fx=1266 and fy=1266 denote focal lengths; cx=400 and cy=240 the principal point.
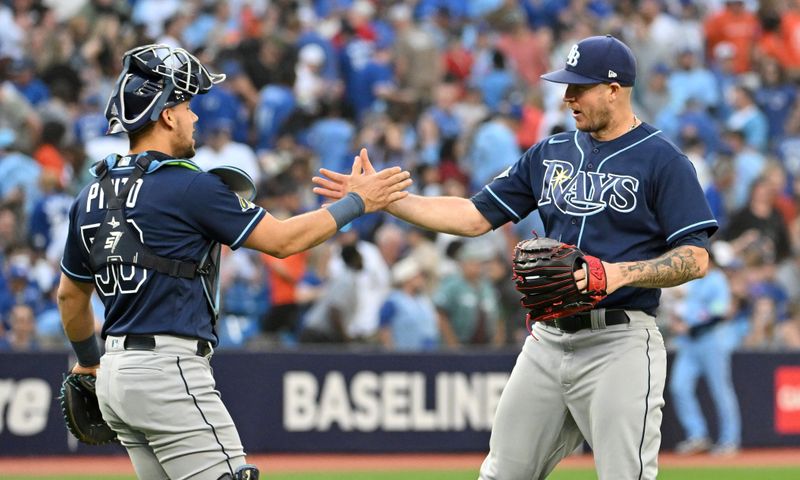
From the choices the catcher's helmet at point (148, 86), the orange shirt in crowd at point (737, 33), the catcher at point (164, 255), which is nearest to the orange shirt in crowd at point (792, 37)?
the orange shirt in crowd at point (737, 33)

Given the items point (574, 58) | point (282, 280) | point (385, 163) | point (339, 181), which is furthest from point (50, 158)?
point (574, 58)

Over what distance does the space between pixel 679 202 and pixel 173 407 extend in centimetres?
238

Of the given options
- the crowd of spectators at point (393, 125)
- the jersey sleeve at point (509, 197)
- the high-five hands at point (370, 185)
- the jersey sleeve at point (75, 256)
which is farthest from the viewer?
the crowd of spectators at point (393, 125)

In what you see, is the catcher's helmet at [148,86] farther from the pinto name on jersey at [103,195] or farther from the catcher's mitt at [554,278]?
the catcher's mitt at [554,278]

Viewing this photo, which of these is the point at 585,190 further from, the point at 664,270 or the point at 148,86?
the point at 148,86

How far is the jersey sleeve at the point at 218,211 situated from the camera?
16.6 ft

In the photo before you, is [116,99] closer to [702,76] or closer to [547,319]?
[547,319]

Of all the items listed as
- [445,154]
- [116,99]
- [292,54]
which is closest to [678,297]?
[445,154]

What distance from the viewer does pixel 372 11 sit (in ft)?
59.4

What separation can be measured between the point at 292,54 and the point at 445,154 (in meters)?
2.42

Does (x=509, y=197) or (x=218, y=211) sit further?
(x=509, y=197)

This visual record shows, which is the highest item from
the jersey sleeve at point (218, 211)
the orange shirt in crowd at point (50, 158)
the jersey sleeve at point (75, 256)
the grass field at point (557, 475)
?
the orange shirt in crowd at point (50, 158)

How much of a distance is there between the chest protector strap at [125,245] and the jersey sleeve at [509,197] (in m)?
1.78

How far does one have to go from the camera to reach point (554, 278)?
18.1ft
